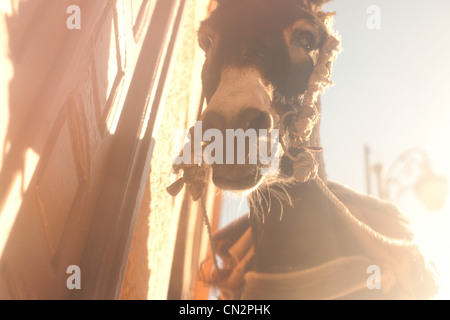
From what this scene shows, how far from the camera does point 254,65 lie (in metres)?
1.50

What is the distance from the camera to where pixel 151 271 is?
2277 mm

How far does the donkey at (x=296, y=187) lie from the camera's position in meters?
1.58

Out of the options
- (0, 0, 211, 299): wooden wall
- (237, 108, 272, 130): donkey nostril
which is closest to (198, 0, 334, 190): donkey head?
(237, 108, 272, 130): donkey nostril

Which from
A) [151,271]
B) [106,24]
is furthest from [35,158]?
[151,271]

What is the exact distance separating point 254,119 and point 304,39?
2.14 feet

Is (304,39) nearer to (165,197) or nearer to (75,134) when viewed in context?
(75,134)

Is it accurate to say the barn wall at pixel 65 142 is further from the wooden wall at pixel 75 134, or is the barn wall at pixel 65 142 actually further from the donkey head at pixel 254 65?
the donkey head at pixel 254 65

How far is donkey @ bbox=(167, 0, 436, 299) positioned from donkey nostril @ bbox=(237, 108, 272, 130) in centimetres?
14

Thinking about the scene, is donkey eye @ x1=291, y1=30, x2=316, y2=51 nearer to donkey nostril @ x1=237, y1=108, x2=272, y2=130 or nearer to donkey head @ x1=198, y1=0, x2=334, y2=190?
donkey head @ x1=198, y1=0, x2=334, y2=190

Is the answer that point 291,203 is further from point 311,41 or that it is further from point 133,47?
point 133,47

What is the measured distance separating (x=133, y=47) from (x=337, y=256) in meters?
1.47

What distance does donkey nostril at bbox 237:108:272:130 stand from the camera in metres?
1.29

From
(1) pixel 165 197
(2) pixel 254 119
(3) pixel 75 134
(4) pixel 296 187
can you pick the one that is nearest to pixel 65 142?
(3) pixel 75 134

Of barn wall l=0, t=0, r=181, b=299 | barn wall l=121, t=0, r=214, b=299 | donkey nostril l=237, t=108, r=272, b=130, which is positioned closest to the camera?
barn wall l=0, t=0, r=181, b=299
